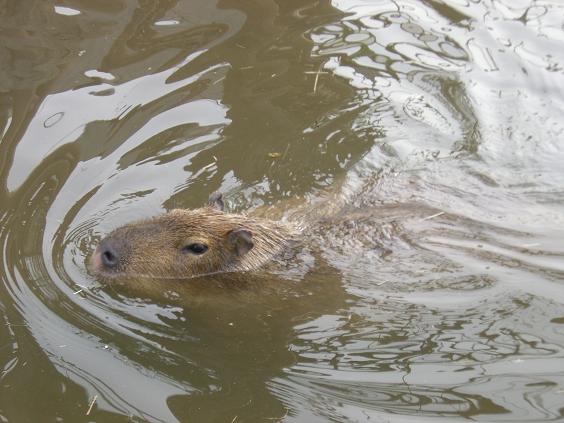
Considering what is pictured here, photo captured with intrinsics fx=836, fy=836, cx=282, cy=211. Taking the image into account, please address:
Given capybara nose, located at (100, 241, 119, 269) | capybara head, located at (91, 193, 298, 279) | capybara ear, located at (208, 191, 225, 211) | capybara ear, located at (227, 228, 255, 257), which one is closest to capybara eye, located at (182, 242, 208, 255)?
capybara head, located at (91, 193, 298, 279)

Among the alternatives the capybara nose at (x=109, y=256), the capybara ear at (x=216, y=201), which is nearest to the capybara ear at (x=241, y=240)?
the capybara ear at (x=216, y=201)

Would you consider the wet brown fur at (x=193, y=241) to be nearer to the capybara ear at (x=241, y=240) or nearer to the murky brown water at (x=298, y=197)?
the capybara ear at (x=241, y=240)

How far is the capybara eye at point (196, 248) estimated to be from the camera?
6700 mm

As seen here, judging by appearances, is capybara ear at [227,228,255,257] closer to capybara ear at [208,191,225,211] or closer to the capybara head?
the capybara head

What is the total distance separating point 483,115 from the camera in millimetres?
8633

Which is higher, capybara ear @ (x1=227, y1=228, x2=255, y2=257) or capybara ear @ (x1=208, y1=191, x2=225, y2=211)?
capybara ear @ (x1=208, y1=191, x2=225, y2=211)

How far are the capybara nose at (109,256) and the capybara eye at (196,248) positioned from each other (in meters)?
0.58

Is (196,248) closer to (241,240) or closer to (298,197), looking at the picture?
(241,240)

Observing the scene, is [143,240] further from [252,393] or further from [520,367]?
[520,367]

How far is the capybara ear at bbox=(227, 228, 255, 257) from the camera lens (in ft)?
21.7

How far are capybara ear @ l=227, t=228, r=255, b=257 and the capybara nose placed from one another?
92 centimetres

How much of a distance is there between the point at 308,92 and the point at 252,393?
426cm

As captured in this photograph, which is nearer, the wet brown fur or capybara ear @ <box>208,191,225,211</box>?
the wet brown fur

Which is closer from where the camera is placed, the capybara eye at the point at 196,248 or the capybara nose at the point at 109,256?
the capybara nose at the point at 109,256
